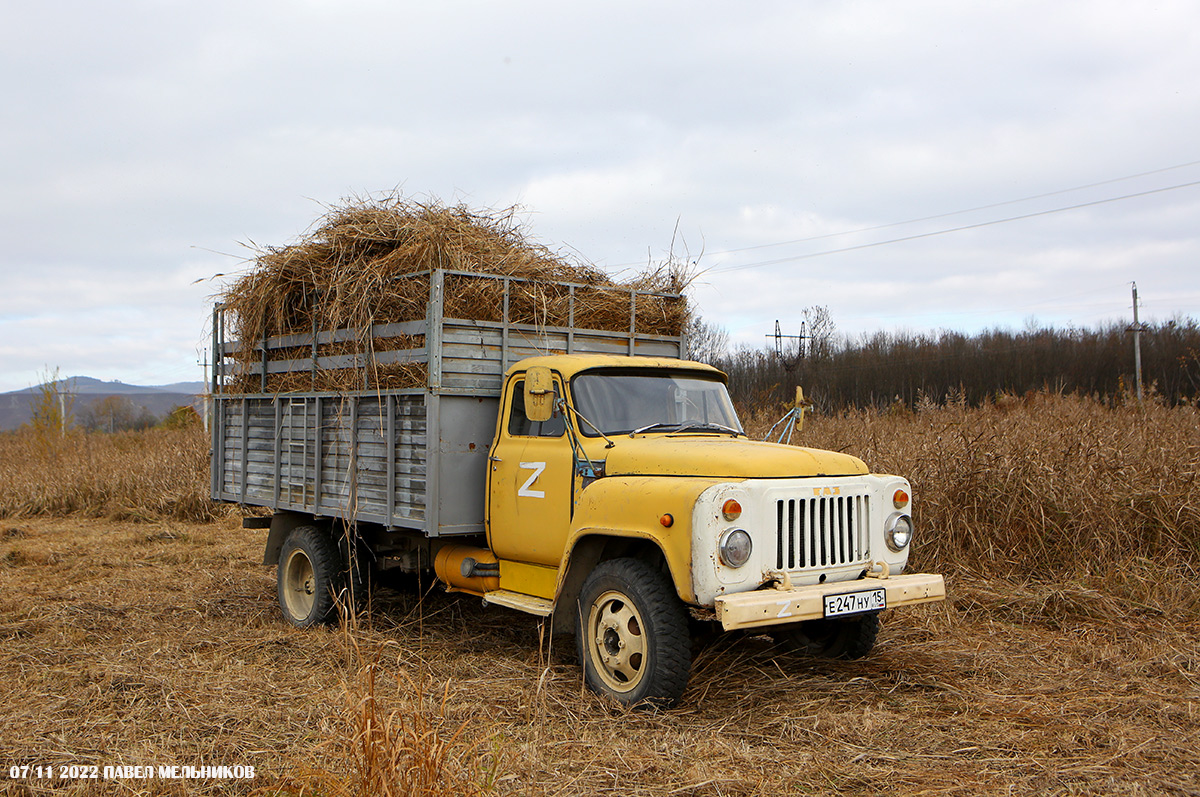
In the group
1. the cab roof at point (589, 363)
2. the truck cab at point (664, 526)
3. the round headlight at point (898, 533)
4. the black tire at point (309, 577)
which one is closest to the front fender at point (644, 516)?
the truck cab at point (664, 526)

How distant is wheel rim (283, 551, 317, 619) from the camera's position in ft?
26.1

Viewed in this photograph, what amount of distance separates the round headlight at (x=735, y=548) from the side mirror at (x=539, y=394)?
65.4 inches

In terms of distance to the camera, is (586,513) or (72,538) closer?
(586,513)

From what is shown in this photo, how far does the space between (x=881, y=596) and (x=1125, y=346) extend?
43753 millimetres

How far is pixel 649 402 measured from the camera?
20.7 ft

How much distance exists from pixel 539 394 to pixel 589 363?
18.2 inches

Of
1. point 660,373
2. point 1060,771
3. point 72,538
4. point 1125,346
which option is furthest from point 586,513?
point 1125,346

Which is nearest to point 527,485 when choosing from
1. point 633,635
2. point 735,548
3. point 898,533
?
point 633,635

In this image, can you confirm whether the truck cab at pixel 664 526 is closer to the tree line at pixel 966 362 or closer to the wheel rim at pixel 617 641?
the wheel rim at pixel 617 641

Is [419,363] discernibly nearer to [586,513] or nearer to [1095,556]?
[586,513]

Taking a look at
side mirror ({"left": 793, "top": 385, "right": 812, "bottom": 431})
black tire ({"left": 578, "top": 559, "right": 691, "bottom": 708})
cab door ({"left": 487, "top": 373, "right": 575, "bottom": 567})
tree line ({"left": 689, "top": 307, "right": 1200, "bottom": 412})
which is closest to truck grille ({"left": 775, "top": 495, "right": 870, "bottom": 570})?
black tire ({"left": 578, "top": 559, "right": 691, "bottom": 708})

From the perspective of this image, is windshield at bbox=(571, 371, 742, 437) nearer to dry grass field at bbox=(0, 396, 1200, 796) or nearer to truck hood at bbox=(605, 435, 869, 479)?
truck hood at bbox=(605, 435, 869, 479)

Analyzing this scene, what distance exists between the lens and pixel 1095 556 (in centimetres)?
780

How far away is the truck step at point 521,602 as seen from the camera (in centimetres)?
581
